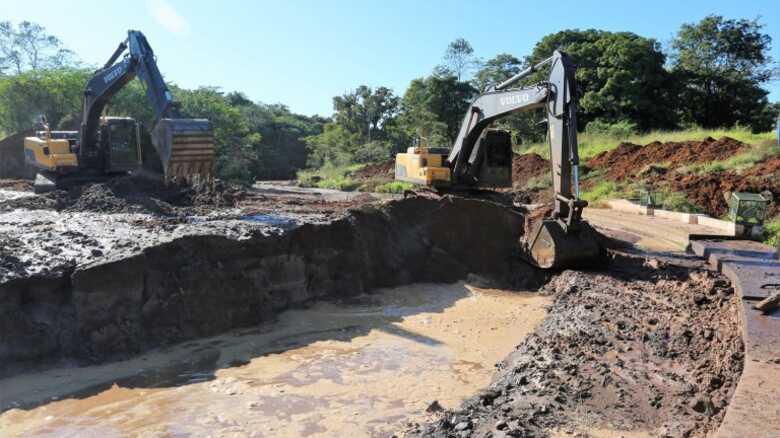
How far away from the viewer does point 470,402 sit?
505 cm

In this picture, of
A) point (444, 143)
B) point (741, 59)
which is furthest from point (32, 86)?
point (741, 59)

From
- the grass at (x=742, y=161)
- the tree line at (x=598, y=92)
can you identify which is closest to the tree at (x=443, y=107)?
the tree line at (x=598, y=92)

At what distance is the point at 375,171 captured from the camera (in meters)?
31.9

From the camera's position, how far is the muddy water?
17.1ft

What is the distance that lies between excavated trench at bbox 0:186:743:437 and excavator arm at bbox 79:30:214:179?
2586 millimetres

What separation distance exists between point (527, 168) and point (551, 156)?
49.2ft

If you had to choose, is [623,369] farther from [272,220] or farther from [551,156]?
[272,220]

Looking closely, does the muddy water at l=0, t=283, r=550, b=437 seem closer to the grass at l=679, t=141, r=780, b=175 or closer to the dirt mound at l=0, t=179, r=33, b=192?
the grass at l=679, t=141, r=780, b=175

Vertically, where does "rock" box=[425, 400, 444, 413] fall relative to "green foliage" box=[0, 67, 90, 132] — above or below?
below

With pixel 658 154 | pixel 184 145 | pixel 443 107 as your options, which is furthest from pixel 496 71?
pixel 184 145

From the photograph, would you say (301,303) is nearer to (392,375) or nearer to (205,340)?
(205,340)

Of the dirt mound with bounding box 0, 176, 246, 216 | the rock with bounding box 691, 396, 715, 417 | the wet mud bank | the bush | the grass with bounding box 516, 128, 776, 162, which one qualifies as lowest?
the rock with bounding box 691, 396, 715, 417

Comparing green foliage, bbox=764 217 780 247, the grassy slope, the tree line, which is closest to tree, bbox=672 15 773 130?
the tree line

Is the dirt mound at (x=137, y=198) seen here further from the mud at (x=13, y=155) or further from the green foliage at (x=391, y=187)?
the mud at (x=13, y=155)
